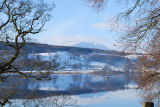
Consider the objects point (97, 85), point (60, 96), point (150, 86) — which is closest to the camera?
point (150, 86)

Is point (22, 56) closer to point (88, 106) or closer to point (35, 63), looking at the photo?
point (35, 63)

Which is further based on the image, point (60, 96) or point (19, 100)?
point (60, 96)

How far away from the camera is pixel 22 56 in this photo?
30.3 ft

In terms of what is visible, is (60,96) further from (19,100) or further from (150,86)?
(150,86)

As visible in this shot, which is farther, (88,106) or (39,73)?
(88,106)

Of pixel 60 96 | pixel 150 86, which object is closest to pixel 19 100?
pixel 60 96

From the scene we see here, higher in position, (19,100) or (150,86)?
(150,86)

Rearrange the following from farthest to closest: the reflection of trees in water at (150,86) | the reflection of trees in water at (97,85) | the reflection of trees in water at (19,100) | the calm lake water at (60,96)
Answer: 1. the reflection of trees in water at (97,85)
2. the calm lake water at (60,96)
3. the reflection of trees in water at (19,100)
4. the reflection of trees in water at (150,86)

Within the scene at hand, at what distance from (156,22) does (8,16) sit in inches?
229

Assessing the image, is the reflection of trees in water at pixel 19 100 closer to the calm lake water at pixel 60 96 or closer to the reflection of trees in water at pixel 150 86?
the calm lake water at pixel 60 96

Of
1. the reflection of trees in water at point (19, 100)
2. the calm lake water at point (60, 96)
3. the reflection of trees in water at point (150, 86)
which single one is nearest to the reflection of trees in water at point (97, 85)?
the calm lake water at point (60, 96)

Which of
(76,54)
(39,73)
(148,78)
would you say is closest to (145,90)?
(148,78)

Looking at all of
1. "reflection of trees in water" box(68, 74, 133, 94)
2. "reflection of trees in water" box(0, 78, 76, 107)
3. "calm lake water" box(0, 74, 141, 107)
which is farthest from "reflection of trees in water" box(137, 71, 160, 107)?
"reflection of trees in water" box(68, 74, 133, 94)

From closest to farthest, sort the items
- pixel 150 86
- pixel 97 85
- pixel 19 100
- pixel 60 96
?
pixel 150 86
pixel 19 100
pixel 60 96
pixel 97 85
